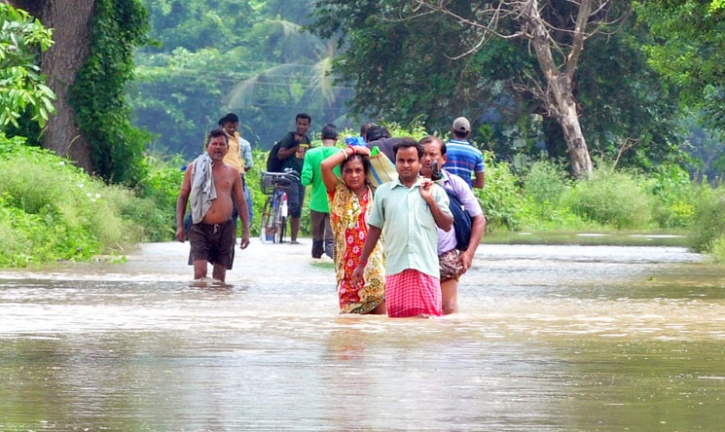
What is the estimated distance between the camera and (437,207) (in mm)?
11883

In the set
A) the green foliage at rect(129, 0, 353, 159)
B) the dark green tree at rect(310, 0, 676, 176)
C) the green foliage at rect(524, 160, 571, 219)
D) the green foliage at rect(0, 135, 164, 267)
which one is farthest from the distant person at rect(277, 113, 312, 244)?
the green foliage at rect(129, 0, 353, 159)

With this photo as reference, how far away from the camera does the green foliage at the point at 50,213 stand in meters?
20.3

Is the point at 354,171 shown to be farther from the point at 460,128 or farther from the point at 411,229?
the point at 460,128

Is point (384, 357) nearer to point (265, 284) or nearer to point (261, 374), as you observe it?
point (261, 374)

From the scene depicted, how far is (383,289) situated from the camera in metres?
12.7

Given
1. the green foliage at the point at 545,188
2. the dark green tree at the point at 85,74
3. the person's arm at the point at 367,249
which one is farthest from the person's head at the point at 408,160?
the green foliage at the point at 545,188

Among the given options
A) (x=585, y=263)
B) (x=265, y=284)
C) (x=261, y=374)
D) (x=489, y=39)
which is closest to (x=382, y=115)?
(x=489, y=39)

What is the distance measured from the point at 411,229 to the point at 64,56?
17.9 m

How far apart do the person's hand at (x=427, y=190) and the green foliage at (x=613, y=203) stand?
2684 cm

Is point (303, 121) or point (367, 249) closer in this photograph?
point (367, 249)

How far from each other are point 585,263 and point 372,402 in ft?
46.1

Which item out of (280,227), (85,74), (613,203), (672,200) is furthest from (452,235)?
(672,200)

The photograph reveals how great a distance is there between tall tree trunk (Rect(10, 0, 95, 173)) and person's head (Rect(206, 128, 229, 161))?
507 inches

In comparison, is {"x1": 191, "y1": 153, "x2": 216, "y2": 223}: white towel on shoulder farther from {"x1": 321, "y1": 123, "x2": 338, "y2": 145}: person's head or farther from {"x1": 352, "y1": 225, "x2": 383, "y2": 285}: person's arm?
{"x1": 321, "y1": 123, "x2": 338, "y2": 145}: person's head
